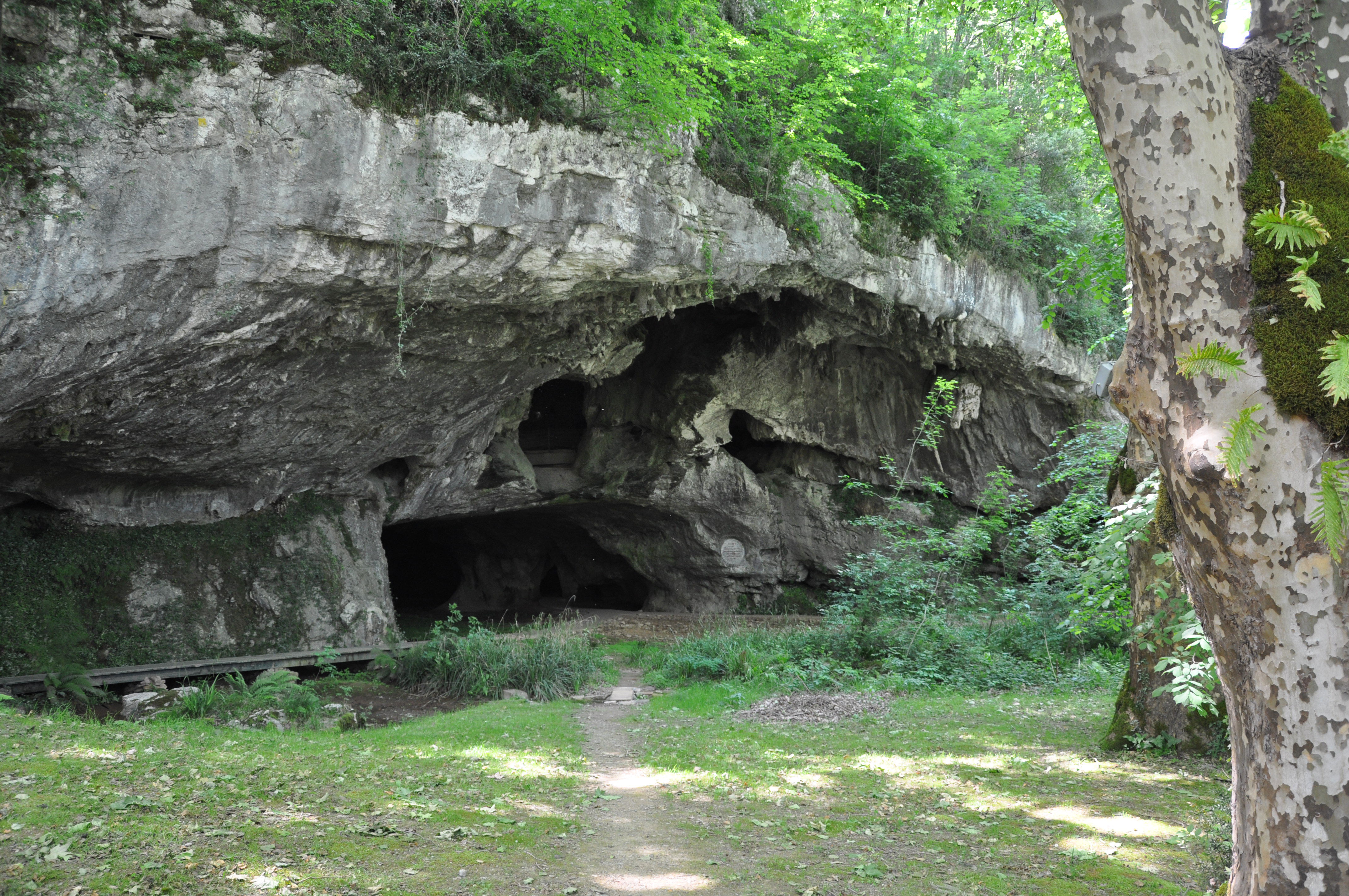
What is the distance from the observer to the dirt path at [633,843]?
3.82 m

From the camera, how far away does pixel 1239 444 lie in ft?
8.03

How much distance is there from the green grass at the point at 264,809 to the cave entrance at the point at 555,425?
10855mm

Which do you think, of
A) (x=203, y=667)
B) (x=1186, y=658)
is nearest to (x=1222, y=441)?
(x=1186, y=658)

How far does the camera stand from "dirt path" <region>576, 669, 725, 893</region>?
3818 millimetres

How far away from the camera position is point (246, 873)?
11.4 ft

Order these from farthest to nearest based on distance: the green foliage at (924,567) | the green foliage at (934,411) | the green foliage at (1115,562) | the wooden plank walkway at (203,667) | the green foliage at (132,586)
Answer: the green foliage at (934,411), the green foliage at (924,567), the green foliage at (132,586), the wooden plank walkway at (203,667), the green foliage at (1115,562)

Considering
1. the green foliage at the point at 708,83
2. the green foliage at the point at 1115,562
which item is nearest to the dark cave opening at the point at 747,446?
the green foliage at the point at 708,83

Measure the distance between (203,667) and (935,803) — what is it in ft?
30.4

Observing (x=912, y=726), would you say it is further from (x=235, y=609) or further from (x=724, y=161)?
(x=235, y=609)

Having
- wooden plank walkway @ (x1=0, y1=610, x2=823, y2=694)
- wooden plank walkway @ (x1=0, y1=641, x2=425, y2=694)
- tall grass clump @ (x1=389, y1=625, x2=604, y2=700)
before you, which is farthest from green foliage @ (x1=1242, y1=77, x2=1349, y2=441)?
wooden plank walkway @ (x1=0, y1=641, x2=425, y2=694)

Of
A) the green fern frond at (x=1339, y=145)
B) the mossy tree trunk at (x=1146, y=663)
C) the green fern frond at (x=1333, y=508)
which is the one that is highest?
the green fern frond at (x=1339, y=145)

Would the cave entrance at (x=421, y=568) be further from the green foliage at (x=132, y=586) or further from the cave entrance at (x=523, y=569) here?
the green foliage at (x=132, y=586)

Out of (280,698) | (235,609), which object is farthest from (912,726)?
(235,609)

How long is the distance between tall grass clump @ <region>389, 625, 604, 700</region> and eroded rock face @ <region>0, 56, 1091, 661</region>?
8.63 ft
